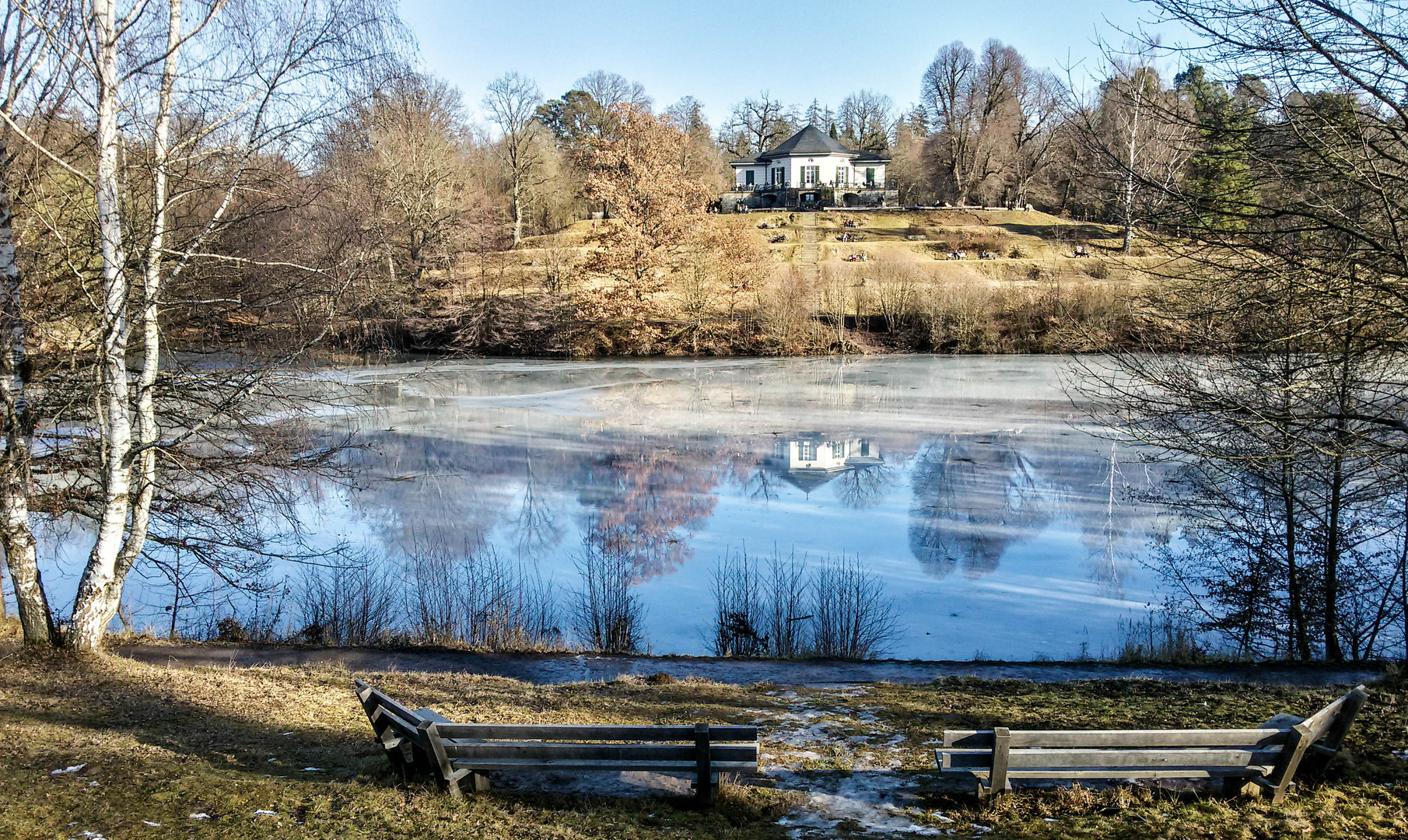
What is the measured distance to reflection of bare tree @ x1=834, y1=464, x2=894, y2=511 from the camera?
1451 cm

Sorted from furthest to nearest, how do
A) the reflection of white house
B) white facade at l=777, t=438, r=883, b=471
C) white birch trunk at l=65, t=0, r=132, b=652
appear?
white facade at l=777, t=438, r=883, b=471
the reflection of white house
white birch trunk at l=65, t=0, r=132, b=652

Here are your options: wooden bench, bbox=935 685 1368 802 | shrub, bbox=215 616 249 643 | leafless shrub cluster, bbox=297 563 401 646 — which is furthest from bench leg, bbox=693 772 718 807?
shrub, bbox=215 616 249 643

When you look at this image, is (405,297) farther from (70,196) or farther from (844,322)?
(70,196)

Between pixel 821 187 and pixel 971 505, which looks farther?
pixel 821 187

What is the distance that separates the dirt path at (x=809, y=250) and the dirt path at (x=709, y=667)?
30128mm

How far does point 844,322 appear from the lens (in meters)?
37.2

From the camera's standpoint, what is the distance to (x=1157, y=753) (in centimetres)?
435

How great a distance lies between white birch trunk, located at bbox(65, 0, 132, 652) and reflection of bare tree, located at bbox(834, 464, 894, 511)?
9.73 metres

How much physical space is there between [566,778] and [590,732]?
53 centimetres

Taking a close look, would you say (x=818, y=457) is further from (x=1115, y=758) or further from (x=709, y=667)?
(x=1115, y=758)

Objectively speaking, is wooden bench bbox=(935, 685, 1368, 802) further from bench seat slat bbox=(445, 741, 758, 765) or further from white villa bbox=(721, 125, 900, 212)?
white villa bbox=(721, 125, 900, 212)

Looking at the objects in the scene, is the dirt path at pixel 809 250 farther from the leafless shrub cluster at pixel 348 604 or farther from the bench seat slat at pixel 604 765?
the bench seat slat at pixel 604 765

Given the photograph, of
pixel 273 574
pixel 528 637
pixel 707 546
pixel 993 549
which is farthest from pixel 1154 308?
pixel 273 574

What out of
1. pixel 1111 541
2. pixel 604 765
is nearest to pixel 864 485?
pixel 1111 541
